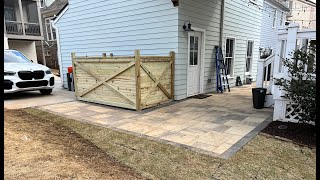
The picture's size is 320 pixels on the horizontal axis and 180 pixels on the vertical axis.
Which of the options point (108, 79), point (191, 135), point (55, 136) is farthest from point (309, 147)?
point (108, 79)

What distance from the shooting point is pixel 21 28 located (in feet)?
51.8

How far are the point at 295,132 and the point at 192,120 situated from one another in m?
1.87

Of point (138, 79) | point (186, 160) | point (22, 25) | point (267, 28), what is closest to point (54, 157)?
point (186, 160)

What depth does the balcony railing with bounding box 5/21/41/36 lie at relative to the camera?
15172 mm

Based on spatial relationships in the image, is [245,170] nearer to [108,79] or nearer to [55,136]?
[55,136]

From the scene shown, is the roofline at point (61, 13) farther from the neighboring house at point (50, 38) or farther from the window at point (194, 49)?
the neighboring house at point (50, 38)

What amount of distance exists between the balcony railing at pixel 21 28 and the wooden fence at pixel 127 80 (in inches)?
456

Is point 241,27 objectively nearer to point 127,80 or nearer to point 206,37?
point 206,37

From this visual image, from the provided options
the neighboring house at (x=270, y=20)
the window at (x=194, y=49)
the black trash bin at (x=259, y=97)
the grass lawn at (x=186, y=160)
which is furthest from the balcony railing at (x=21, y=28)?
the black trash bin at (x=259, y=97)

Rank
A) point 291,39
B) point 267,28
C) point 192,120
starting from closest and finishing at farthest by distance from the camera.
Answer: point 291,39
point 192,120
point 267,28

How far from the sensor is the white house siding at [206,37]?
20.9 feet

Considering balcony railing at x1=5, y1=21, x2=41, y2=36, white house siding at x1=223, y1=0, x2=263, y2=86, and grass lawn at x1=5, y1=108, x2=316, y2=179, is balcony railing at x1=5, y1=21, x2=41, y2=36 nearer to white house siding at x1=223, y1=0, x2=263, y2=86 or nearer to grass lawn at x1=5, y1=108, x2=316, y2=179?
white house siding at x1=223, y1=0, x2=263, y2=86

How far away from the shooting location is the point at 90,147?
3.46 metres

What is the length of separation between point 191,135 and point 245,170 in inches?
49.9
